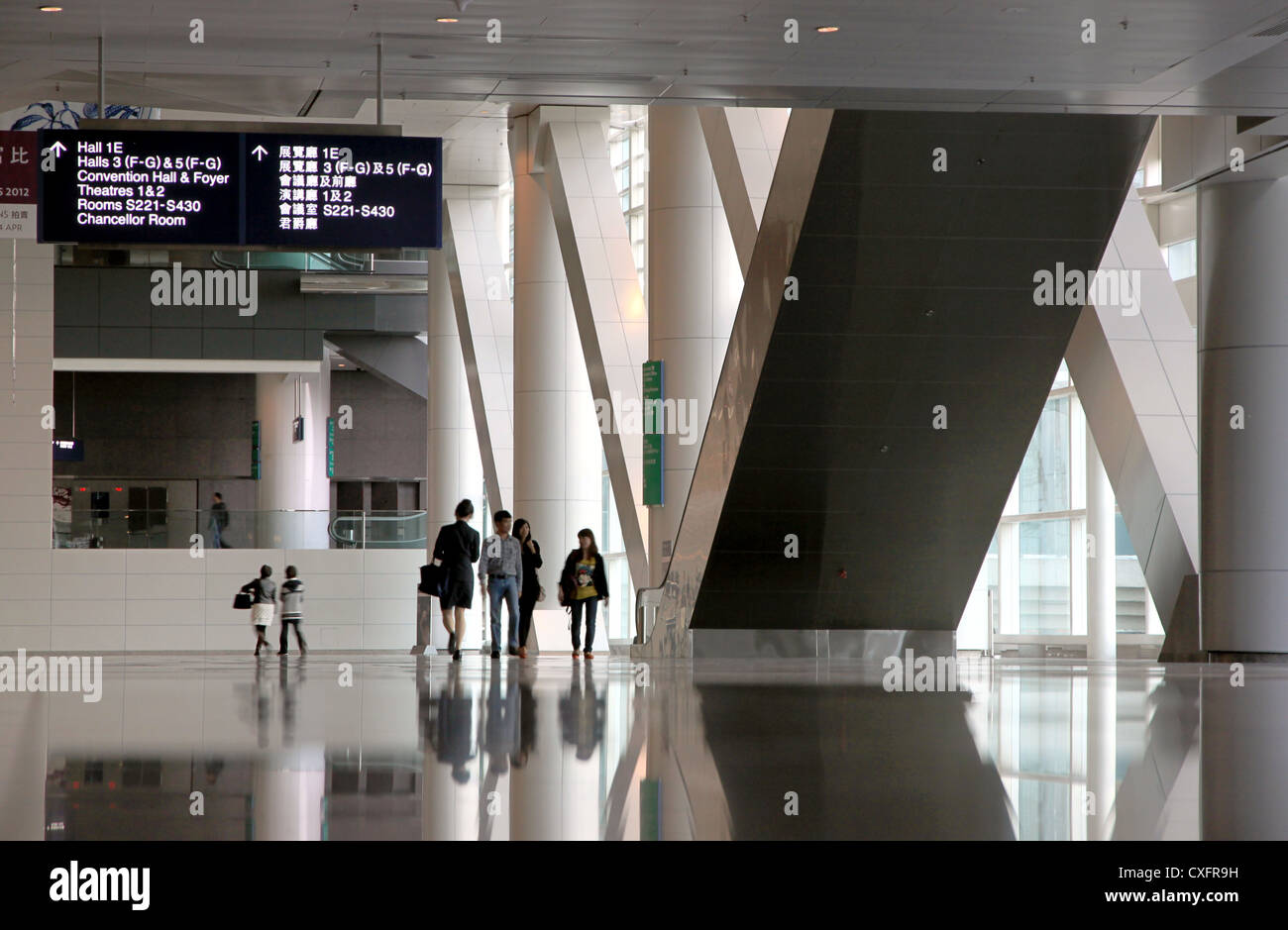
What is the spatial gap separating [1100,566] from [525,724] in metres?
24.7

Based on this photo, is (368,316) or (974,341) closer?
(974,341)

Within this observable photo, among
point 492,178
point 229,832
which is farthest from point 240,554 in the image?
point 229,832

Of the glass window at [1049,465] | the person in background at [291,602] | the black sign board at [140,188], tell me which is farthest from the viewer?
the glass window at [1049,465]

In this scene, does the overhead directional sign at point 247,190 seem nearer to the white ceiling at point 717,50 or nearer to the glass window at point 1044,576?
the white ceiling at point 717,50

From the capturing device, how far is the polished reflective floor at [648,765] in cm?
375

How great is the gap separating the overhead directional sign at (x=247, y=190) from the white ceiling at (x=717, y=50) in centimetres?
58

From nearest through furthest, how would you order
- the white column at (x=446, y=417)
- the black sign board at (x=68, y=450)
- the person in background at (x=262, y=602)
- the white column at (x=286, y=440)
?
the person in background at (x=262, y=602) < the white column at (x=446, y=417) < the white column at (x=286, y=440) < the black sign board at (x=68, y=450)

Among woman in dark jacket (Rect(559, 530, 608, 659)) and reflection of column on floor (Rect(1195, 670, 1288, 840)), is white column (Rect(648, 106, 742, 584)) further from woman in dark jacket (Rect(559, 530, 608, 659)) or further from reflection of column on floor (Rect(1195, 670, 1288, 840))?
reflection of column on floor (Rect(1195, 670, 1288, 840))

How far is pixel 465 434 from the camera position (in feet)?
115

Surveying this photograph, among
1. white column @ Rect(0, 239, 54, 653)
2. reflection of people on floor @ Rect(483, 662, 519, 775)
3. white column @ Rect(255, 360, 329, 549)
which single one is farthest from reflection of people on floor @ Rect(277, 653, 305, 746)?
white column @ Rect(255, 360, 329, 549)

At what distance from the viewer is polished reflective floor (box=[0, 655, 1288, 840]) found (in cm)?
375

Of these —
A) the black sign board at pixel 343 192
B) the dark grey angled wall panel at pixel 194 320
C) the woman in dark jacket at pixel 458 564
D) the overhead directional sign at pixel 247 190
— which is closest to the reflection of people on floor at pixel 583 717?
the black sign board at pixel 343 192

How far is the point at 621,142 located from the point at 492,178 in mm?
8055
